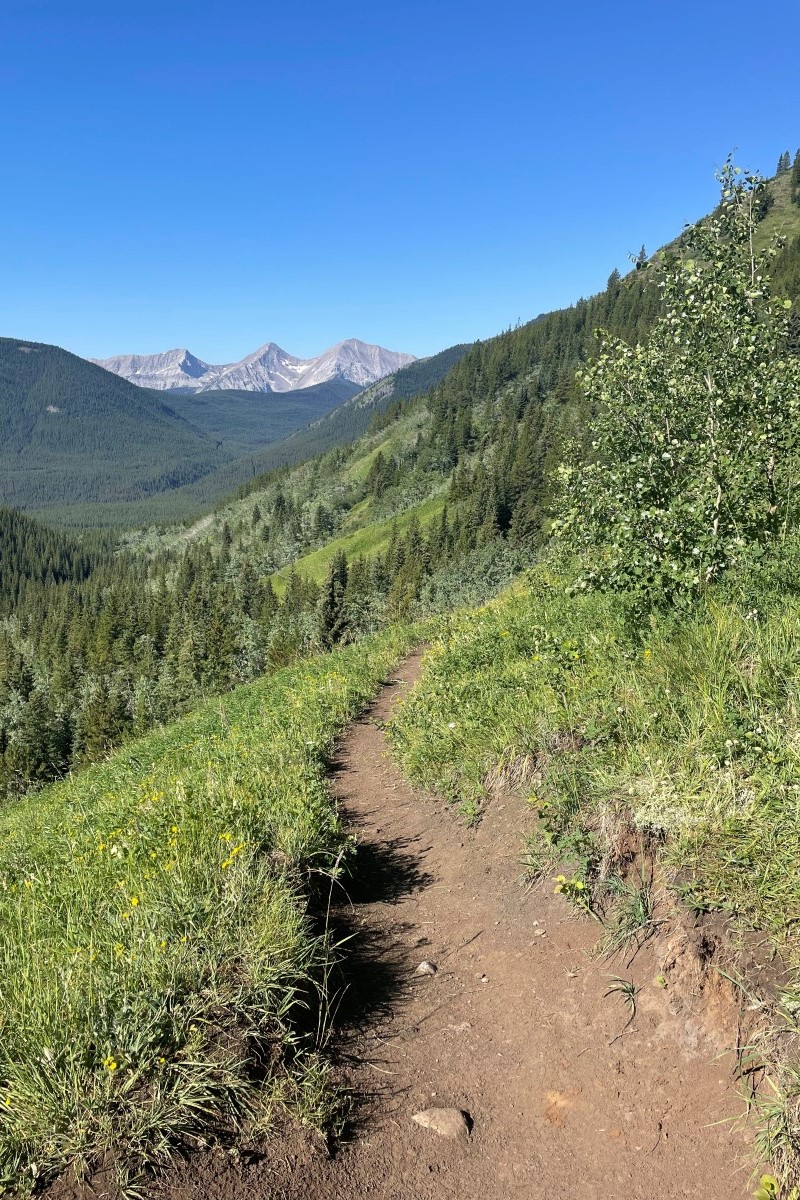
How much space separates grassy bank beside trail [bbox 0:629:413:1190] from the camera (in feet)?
10.3

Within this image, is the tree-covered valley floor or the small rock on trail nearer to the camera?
the tree-covered valley floor

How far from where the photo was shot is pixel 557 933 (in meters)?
5.02

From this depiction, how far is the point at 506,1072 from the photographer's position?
4.07m

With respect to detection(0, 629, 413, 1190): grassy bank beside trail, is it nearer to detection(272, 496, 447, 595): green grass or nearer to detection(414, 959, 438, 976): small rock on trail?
detection(414, 959, 438, 976): small rock on trail

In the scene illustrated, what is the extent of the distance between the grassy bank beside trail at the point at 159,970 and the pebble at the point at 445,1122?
29.3 inches

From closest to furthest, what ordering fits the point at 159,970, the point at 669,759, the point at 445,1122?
the point at 445,1122
the point at 159,970
the point at 669,759

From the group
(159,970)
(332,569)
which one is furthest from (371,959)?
(332,569)

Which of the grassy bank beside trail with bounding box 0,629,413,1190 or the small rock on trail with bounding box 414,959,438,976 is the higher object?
the grassy bank beside trail with bounding box 0,629,413,1190

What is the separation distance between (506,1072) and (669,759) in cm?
237

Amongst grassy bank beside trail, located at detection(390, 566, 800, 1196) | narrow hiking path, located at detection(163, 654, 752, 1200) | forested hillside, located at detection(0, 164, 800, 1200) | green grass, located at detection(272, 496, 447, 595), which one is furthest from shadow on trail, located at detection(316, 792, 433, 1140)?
green grass, located at detection(272, 496, 447, 595)

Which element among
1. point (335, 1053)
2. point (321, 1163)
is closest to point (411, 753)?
point (335, 1053)

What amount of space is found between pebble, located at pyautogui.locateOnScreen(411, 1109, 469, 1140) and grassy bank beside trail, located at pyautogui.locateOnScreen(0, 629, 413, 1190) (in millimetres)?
743

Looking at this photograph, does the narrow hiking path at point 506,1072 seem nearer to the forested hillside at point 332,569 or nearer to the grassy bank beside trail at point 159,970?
the grassy bank beside trail at point 159,970

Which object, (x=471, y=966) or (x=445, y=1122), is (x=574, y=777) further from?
(x=445, y=1122)
